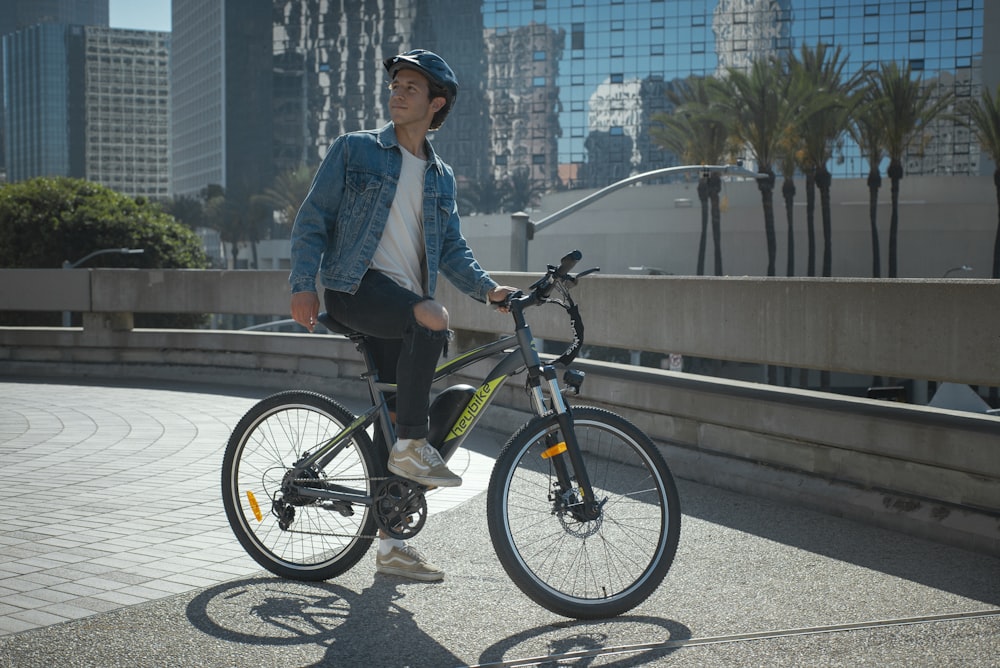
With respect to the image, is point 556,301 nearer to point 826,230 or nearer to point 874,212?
point 874,212

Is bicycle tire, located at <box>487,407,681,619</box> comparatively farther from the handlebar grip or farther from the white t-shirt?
the white t-shirt

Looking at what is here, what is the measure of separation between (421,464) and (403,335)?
480mm

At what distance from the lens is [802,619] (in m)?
4.18

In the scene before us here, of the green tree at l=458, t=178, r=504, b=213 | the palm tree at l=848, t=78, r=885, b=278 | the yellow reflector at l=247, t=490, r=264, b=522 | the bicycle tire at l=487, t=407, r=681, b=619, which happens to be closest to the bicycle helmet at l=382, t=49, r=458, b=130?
the bicycle tire at l=487, t=407, r=681, b=619

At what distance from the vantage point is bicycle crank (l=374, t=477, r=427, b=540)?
4.43m

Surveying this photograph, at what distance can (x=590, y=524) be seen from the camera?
4172 millimetres

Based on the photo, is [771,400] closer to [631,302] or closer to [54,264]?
[631,302]

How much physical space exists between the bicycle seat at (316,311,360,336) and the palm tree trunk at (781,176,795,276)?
53097mm

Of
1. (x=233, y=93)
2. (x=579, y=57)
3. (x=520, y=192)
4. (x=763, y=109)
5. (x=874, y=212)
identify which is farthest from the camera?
(x=233, y=93)

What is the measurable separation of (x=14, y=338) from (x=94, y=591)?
1062cm

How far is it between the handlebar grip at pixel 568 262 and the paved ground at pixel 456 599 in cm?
125

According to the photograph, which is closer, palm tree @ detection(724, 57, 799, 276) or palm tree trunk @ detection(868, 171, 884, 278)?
palm tree @ detection(724, 57, 799, 276)

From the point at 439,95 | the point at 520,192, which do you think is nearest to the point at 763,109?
the point at 439,95

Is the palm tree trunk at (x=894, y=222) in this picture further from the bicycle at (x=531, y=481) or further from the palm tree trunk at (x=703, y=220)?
the bicycle at (x=531, y=481)
